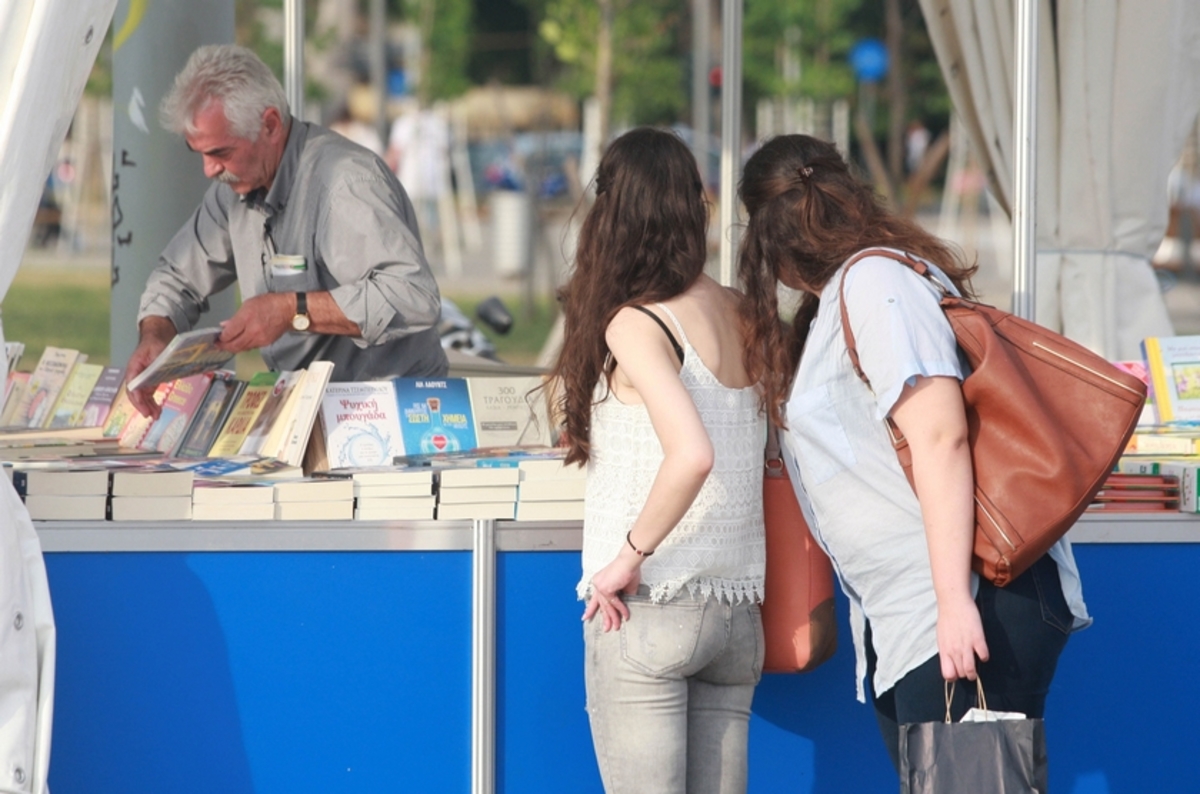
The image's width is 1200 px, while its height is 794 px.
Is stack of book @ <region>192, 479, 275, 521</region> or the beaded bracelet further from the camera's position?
stack of book @ <region>192, 479, 275, 521</region>

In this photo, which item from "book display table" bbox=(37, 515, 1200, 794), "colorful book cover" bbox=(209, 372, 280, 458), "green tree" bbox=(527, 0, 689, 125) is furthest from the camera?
"green tree" bbox=(527, 0, 689, 125)

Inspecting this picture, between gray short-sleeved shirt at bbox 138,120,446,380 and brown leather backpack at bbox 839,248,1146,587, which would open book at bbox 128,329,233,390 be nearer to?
gray short-sleeved shirt at bbox 138,120,446,380

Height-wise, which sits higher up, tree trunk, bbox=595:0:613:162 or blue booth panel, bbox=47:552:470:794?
tree trunk, bbox=595:0:613:162

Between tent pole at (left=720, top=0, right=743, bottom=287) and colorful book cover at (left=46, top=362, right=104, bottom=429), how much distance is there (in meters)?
1.92

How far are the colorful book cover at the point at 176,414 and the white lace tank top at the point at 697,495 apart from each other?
4.05 feet

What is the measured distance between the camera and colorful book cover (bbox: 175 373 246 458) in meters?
3.17

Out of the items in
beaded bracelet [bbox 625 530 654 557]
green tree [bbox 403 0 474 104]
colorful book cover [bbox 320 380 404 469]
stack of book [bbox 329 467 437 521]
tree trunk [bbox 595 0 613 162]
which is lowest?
beaded bracelet [bbox 625 530 654 557]

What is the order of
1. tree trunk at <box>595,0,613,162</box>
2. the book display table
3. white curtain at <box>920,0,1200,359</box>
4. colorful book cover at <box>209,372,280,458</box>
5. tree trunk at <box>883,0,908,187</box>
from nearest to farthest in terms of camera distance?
the book display table, colorful book cover at <box>209,372,280,458</box>, white curtain at <box>920,0,1200,359</box>, tree trunk at <box>595,0,613,162</box>, tree trunk at <box>883,0,908,187</box>

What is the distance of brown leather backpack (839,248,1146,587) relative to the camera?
82.8 inches

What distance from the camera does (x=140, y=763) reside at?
2.73 meters

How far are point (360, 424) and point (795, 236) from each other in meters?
1.12

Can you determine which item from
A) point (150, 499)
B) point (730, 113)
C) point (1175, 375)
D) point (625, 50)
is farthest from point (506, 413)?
point (625, 50)

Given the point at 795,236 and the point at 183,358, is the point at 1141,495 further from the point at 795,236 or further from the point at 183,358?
the point at 183,358

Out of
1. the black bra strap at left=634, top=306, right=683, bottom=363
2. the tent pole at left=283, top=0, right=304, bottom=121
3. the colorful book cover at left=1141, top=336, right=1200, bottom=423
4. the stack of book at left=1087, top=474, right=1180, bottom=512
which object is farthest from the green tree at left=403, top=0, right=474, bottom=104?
the black bra strap at left=634, top=306, right=683, bottom=363
